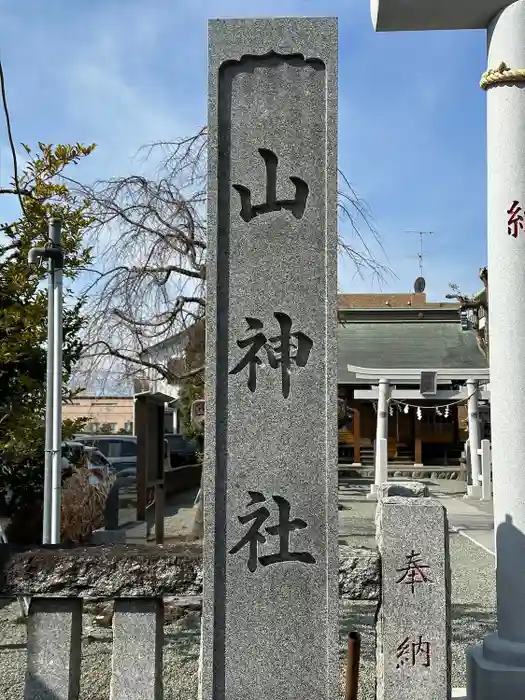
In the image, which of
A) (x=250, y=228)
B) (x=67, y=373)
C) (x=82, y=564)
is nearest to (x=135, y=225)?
(x=67, y=373)

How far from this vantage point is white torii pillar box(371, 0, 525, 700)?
12.3 feet

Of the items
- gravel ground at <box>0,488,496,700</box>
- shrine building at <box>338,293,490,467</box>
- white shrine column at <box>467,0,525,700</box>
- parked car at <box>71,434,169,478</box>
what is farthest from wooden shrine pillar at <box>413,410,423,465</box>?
white shrine column at <box>467,0,525,700</box>

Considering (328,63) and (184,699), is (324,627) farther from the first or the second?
(328,63)

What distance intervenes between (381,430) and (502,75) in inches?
494

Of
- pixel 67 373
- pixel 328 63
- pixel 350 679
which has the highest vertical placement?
pixel 328 63

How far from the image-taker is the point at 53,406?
5.38 metres

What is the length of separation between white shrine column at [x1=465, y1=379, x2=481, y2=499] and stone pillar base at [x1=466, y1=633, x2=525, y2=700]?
12471 millimetres

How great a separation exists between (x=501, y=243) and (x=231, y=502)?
2.08 meters

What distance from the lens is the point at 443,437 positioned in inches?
864

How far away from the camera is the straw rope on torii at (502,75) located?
3904 millimetres

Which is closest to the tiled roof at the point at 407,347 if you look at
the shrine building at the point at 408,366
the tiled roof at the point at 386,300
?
the shrine building at the point at 408,366

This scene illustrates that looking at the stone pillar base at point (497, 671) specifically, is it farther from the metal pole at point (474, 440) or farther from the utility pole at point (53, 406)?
the metal pole at point (474, 440)

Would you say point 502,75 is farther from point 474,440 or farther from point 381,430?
point 474,440

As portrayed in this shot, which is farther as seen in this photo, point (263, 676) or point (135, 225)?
point (135, 225)
